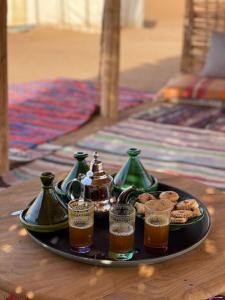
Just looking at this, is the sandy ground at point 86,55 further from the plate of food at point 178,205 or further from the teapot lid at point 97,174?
the teapot lid at point 97,174

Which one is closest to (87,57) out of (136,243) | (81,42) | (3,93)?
(81,42)

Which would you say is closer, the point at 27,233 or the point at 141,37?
the point at 27,233

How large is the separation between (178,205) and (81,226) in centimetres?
38

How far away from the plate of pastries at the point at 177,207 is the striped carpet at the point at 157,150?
1408 millimetres

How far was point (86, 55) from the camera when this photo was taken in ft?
24.9

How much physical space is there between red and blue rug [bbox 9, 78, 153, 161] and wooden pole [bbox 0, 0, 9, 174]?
376 mm

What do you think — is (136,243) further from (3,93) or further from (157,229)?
(3,93)

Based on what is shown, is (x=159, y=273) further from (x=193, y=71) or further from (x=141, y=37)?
(x=141, y=37)

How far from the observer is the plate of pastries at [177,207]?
176 cm

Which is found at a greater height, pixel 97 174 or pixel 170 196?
pixel 97 174

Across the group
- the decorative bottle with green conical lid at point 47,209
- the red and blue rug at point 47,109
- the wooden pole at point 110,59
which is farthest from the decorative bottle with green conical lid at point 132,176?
the wooden pole at point 110,59

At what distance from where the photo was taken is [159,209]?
65.4 inches

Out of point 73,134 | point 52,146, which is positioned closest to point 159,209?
point 52,146

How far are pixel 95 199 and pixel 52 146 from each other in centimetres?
223
